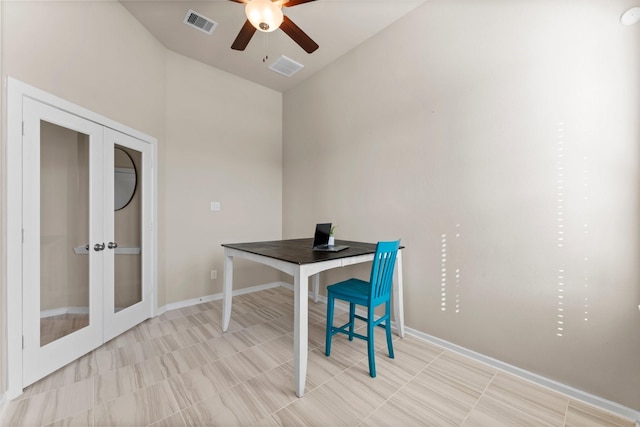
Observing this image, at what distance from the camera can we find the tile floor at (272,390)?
62.2 inches

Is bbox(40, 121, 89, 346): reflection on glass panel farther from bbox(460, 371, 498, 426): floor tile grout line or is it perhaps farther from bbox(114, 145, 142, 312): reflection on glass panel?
bbox(460, 371, 498, 426): floor tile grout line

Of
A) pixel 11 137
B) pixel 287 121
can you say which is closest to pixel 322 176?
pixel 287 121

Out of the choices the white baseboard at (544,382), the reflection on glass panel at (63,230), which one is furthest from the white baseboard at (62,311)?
the white baseboard at (544,382)

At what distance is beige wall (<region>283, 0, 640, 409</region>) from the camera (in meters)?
1.65

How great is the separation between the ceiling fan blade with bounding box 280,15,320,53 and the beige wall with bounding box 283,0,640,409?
1.01 meters

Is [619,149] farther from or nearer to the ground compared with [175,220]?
farther from the ground

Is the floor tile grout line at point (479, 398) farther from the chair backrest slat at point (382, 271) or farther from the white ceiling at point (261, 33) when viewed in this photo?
the white ceiling at point (261, 33)

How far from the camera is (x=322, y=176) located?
374cm

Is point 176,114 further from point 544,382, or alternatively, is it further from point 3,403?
point 544,382

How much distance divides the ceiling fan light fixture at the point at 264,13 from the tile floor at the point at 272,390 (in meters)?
2.66

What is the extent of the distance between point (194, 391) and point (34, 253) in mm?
1514

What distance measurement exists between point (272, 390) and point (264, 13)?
268cm

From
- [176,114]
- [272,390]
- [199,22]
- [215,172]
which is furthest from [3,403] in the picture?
[199,22]

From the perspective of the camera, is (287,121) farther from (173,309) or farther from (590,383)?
(590,383)
